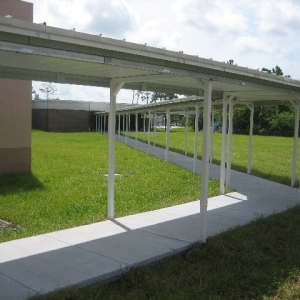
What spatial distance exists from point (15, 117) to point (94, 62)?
839cm

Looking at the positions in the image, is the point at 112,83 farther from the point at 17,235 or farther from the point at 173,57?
Result: the point at 17,235

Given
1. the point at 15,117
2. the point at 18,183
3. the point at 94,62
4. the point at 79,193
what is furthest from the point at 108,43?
the point at 15,117

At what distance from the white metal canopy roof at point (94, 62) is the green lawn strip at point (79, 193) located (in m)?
2.45

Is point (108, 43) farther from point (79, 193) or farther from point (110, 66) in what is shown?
point (79, 193)

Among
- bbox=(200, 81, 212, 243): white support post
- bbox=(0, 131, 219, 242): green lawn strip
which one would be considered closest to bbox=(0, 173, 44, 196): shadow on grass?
bbox=(0, 131, 219, 242): green lawn strip

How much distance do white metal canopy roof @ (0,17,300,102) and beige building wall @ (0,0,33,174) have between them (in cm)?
600

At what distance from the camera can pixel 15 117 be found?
40.6 feet

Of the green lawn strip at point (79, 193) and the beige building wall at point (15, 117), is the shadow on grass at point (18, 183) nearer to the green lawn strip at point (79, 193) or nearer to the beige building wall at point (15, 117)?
the green lawn strip at point (79, 193)

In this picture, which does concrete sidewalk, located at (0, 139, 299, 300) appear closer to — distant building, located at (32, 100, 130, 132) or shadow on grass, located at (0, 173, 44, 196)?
shadow on grass, located at (0, 173, 44, 196)

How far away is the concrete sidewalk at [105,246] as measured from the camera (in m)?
4.64

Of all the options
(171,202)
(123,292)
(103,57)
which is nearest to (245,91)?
(171,202)

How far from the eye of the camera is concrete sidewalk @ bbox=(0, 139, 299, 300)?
4.64 m

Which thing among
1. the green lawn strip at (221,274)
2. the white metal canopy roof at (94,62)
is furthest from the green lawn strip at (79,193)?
the white metal canopy roof at (94,62)

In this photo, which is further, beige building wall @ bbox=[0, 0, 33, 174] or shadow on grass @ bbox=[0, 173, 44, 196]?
beige building wall @ bbox=[0, 0, 33, 174]
